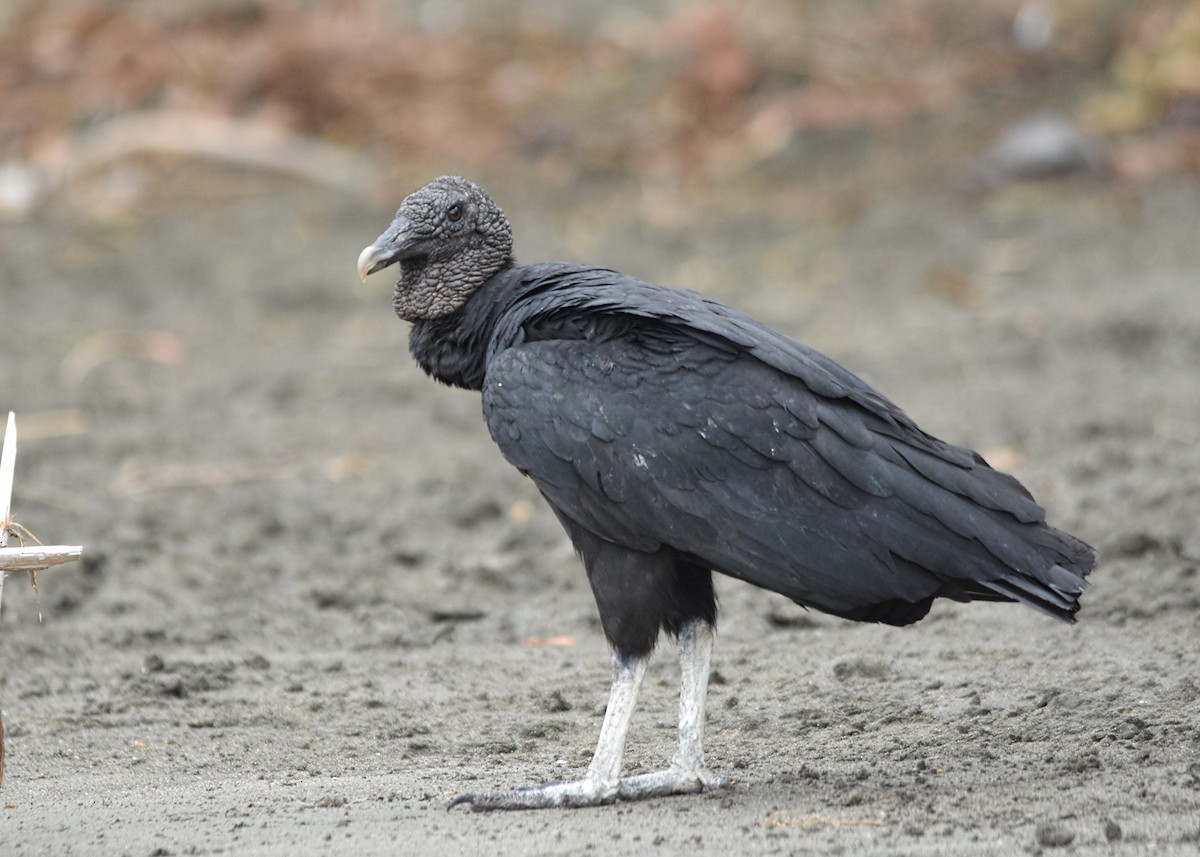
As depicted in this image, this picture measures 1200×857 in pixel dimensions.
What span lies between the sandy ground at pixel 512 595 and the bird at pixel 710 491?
0.40 meters

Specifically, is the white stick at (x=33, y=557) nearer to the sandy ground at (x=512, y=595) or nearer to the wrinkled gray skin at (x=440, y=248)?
the sandy ground at (x=512, y=595)

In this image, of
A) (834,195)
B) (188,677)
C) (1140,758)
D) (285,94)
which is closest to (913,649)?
(1140,758)

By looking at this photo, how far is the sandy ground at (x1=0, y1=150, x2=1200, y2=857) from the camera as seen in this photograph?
375 centimetres

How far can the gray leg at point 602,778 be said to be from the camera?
3.81m

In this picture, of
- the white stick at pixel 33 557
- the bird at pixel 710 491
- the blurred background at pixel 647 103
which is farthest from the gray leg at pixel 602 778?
the blurred background at pixel 647 103

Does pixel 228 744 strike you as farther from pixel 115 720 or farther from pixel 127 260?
pixel 127 260

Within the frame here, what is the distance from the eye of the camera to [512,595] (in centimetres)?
607

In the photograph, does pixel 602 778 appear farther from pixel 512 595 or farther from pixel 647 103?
pixel 647 103

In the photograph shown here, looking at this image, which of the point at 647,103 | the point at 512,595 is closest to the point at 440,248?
the point at 512,595

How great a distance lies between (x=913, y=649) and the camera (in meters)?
5.14

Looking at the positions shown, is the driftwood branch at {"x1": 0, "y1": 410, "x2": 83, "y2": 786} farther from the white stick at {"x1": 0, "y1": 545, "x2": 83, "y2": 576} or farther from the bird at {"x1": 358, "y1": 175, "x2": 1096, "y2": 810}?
the bird at {"x1": 358, "y1": 175, "x2": 1096, "y2": 810}

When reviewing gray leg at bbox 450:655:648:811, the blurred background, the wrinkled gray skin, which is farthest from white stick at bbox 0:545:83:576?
the blurred background

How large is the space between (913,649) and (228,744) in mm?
2136

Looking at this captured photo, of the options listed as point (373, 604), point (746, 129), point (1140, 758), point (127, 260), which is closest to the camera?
point (1140, 758)
